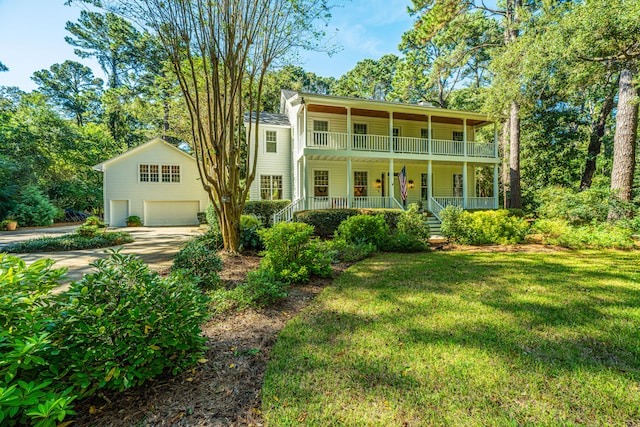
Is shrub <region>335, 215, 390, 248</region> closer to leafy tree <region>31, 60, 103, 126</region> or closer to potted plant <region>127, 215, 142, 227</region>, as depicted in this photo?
potted plant <region>127, 215, 142, 227</region>

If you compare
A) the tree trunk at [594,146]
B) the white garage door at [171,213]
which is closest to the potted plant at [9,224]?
the white garage door at [171,213]

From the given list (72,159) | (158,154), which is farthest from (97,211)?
(158,154)

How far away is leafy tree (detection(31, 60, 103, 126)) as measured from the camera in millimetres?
32844

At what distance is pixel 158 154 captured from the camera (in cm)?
1962

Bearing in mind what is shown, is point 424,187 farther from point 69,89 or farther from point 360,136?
point 69,89

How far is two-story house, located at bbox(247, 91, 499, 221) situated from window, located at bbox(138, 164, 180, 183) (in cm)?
754

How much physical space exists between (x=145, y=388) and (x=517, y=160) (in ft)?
59.4

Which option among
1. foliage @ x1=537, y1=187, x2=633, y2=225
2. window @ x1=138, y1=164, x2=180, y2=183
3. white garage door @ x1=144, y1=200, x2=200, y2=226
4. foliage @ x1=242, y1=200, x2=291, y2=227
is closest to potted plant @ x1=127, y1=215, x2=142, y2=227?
white garage door @ x1=144, y1=200, x2=200, y2=226

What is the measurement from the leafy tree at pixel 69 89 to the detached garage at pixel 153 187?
69.0 feet

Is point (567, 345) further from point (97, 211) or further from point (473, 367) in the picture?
point (97, 211)

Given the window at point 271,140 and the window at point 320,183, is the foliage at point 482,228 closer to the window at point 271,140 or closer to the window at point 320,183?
the window at point 320,183

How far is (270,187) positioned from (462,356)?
52.4ft

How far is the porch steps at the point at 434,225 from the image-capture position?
12485 mm

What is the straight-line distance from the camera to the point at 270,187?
17562mm
